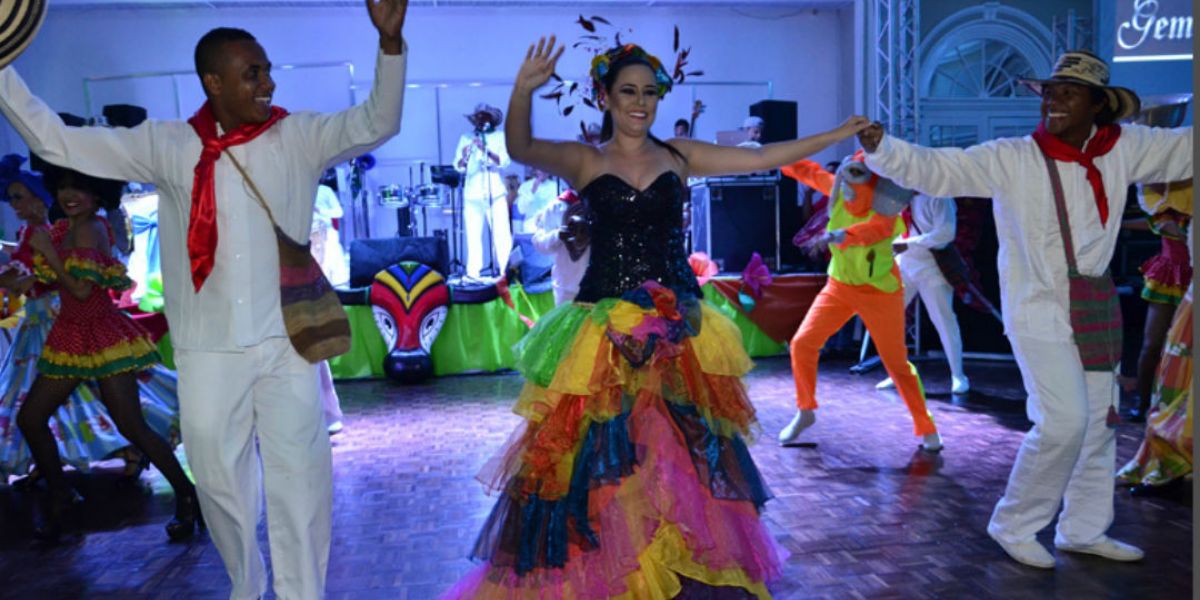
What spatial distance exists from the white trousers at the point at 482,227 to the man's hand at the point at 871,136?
843cm

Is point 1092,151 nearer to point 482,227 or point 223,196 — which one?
point 223,196

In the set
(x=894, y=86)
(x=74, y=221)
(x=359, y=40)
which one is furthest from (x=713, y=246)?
(x=74, y=221)

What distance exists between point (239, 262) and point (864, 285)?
349 centimetres

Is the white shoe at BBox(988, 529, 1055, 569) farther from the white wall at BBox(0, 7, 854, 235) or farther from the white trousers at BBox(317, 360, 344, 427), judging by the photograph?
the white wall at BBox(0, 7, 854, 235)

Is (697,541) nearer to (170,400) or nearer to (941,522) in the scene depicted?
(941,522)

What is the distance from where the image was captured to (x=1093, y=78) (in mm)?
3357

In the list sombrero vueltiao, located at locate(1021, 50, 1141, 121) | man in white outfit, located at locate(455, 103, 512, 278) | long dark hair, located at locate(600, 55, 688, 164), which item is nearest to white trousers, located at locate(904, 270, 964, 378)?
sombrero vueltiao, located at locate(1021, 50, 1141, 121)

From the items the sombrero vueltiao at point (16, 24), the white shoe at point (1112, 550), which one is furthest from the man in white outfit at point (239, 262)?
the white shoe at point (1112, 550)

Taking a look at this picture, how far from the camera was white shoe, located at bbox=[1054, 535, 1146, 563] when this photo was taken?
3.44 m

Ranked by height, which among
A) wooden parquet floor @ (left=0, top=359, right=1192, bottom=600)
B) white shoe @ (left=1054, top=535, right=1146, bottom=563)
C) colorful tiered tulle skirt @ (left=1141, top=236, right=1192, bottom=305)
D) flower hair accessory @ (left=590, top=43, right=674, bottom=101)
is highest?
flower hair accessory @ (left=590, top=43, right=674, bottom=101)

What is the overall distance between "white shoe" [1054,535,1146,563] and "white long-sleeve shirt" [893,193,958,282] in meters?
2.91

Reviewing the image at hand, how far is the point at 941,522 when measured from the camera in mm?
3992

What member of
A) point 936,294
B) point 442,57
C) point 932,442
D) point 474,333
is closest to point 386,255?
point 474,333

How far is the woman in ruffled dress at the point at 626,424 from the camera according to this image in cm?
274
